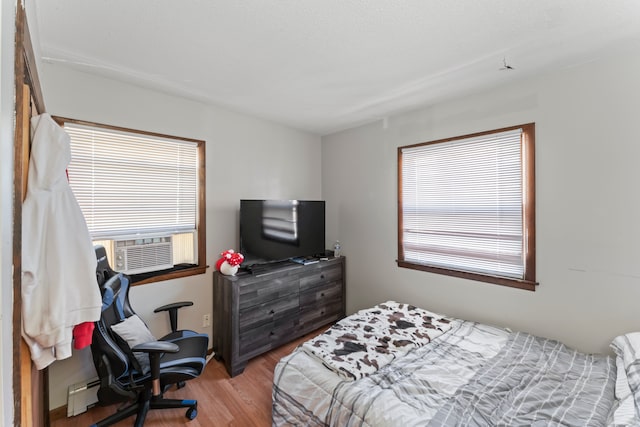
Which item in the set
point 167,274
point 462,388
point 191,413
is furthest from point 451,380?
point 167,274

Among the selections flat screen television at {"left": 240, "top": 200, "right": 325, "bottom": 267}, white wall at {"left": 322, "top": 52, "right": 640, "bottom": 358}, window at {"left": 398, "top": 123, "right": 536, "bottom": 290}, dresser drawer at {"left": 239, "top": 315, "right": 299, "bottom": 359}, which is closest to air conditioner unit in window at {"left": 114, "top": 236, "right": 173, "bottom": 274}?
flat screen television at {"left": 240, "top": 200, "right": 325, "bottom": 267}

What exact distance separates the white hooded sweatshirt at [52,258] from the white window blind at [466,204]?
2643mm

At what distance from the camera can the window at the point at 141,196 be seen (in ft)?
6.79

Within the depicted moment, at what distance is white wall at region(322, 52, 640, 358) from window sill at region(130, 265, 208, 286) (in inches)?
89.4

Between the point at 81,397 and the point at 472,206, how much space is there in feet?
11.4

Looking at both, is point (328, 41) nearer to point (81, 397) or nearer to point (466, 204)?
point (466, 204)

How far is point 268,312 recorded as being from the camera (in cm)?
264

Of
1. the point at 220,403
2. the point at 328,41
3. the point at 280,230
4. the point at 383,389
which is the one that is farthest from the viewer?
the point at 280,230

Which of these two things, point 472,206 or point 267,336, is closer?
point 472,206

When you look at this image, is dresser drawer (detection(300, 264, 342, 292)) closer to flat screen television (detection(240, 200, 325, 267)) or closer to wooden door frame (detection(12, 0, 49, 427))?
flat screen television (detection(240, 200, 325, 267))

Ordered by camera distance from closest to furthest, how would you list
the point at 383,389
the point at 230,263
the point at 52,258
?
the point at 52,258
the point at 383,389
the point at 230,263

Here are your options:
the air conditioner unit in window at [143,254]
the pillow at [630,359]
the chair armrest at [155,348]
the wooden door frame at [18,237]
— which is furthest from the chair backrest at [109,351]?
the pillow at [630,359]

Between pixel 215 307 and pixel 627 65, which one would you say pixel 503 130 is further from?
pixel 215 307

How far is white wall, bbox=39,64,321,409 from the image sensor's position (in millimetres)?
1973
